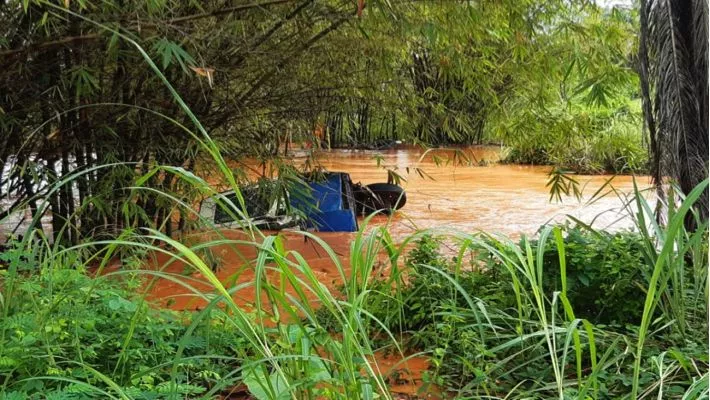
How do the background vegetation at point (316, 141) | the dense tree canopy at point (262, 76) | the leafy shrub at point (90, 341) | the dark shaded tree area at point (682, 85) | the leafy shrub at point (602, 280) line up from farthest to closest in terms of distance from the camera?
the dark shaded tree area at point (682, 85) < the dense tree canopy at point (262, 76) < the leafy shrub at point (602, 280) < the background vegetation at point (316, 141) < the leafy shrub at point (90, 341)

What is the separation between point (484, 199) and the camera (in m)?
8.21

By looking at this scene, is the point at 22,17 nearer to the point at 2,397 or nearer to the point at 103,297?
the point at 103,297

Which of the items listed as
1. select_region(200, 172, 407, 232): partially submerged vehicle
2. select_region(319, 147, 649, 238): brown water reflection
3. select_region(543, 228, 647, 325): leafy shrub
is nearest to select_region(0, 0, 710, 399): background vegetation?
select_region(543, 228, 647, 325): leafy shrub

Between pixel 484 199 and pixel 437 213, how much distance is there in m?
1.38

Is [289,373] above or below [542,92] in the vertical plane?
below

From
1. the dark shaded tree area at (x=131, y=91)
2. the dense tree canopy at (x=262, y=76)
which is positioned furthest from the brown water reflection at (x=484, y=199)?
the dark shaded tree area at (x=131, y=91)

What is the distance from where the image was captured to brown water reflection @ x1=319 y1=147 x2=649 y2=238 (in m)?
6.23

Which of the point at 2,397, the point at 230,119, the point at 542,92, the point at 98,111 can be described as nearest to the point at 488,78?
the point at 542,92

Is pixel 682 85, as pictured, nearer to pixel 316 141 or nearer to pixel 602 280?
pixel 602 280

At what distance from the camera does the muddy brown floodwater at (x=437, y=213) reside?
2748 mm

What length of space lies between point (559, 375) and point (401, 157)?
1297cm

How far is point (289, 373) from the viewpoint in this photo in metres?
1.29

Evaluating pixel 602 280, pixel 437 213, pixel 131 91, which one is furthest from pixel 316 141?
pixel 437 213

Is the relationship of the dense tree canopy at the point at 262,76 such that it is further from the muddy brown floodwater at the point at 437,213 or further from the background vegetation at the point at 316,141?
the muddy brown floodwater at the point at 437,213
